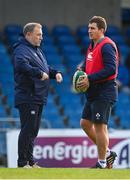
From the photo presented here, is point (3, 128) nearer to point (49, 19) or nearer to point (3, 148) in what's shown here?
point (3, 148)

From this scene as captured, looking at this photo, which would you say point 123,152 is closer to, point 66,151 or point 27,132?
point 66,151

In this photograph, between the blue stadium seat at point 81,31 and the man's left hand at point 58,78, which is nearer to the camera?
the man's left hand at point 58,78

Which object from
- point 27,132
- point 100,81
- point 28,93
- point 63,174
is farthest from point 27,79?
point 63,174

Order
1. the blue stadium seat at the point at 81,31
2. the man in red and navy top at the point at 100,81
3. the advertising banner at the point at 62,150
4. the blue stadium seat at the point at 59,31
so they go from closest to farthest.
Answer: the man in red and navy top at the point at 100,81, the advertising banner at the point at 62,150, the blue stadium seat at the point at 59,31, the blue stadium seat at the point at 81,31

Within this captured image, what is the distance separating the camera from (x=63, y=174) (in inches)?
389

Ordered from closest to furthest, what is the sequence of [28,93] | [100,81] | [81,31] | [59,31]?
[100,81] → [28,93] → [59,31] → [81,31]

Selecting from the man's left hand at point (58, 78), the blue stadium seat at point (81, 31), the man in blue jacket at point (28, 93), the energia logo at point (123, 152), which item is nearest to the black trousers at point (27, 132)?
the man in blue jacket at point (28, 93)

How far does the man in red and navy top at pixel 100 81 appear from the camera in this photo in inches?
434

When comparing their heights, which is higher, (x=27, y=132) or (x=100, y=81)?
(x=100, y=81)

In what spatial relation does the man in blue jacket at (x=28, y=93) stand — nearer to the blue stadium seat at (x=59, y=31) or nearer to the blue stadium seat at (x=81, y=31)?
the blue stadium seat at (x=59, y=31)

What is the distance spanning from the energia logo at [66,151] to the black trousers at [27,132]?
4.18 meters

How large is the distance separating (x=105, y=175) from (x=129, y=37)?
16081mm

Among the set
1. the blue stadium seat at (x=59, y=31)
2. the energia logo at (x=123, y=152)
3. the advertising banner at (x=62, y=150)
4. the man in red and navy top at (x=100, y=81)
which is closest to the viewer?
the man in red and navy top at (x=100, y=81)

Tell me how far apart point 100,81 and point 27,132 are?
3.92 feet
